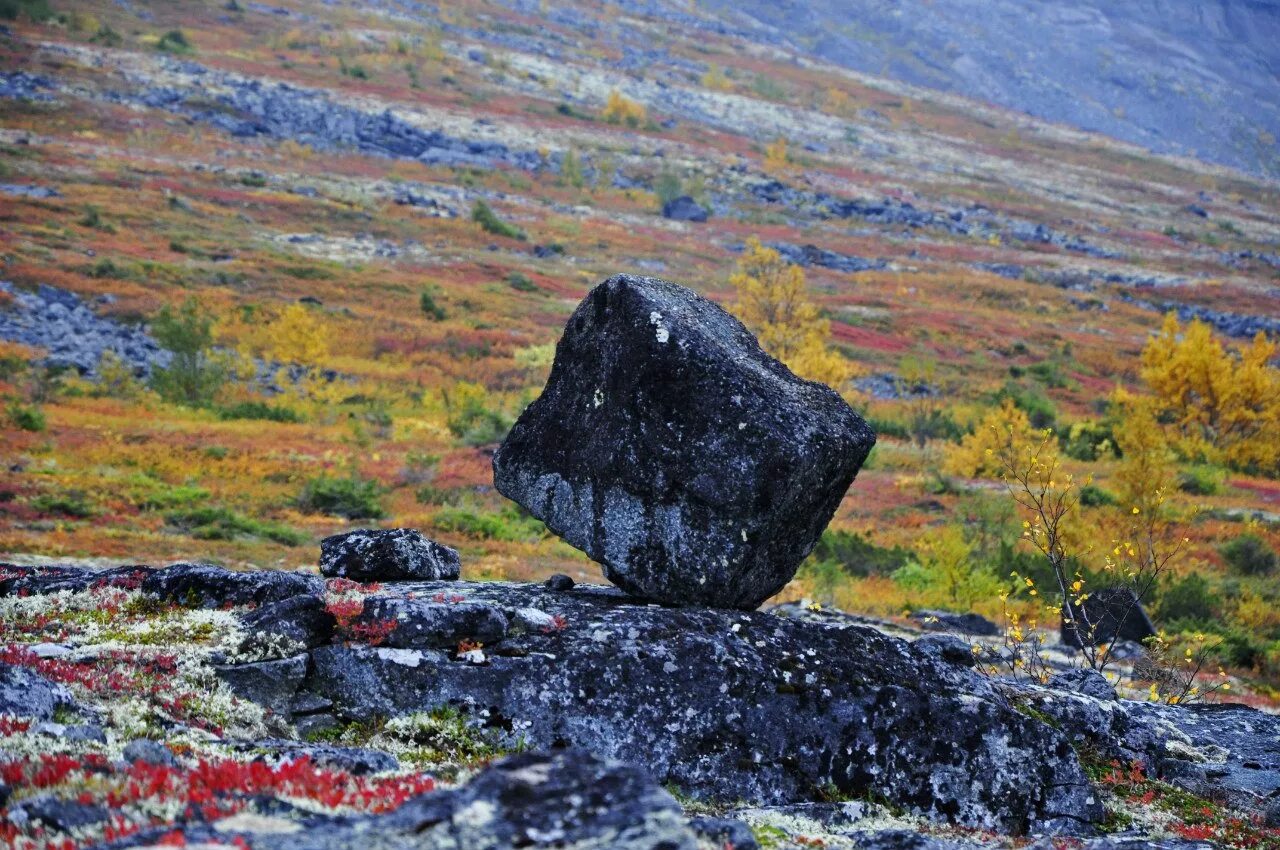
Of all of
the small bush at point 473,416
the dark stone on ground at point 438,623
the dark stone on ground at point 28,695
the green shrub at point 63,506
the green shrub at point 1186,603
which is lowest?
the small bush at point 473,416

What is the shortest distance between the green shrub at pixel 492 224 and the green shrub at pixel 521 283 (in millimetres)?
13506

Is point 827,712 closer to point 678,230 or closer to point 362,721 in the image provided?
point 362,721

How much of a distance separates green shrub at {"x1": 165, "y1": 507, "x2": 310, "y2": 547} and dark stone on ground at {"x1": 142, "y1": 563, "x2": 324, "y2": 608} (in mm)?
12559

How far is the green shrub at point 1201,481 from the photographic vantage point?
115 feet

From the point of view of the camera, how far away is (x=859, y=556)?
27.5m

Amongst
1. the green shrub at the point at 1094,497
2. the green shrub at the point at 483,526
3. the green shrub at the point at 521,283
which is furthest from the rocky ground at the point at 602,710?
the green shrub at the point at 521,283

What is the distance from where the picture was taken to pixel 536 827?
17.4ft

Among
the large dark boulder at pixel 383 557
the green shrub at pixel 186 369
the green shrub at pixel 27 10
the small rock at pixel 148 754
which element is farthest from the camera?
the green shrub at pixel 27 10

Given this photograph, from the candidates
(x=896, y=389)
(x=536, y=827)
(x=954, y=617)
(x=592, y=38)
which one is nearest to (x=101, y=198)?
(x=896, y=389)

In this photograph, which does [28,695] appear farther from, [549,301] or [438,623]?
[549,301]

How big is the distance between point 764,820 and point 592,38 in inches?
7011

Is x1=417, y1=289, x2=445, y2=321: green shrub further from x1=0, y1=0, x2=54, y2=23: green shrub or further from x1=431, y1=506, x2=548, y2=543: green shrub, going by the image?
x1=0, y1=0, x2=54, y2=23: green shrub

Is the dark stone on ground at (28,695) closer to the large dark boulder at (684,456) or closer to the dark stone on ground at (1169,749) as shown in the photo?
the large dark boulder at (684,456)

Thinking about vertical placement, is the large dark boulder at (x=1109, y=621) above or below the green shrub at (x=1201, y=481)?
below
